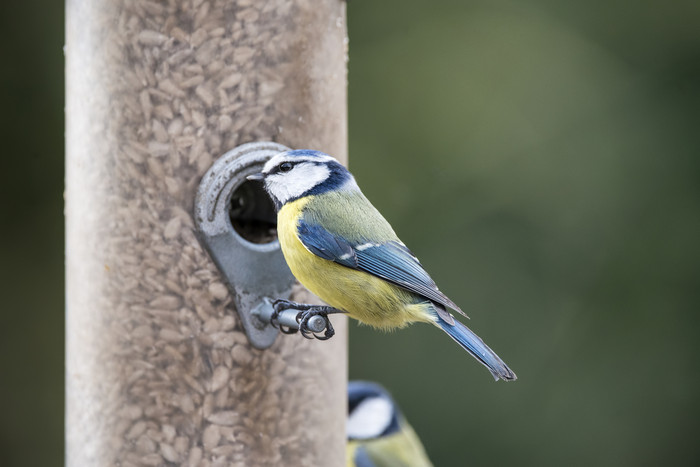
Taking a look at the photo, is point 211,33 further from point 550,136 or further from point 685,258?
point 685,258

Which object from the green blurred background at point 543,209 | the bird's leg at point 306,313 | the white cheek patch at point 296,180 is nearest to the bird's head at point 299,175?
the white cheek patch at point 296,180

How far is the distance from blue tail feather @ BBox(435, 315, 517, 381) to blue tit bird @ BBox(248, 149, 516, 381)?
0.02 metres

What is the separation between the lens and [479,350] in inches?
77.7

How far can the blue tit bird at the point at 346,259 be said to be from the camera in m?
2.15

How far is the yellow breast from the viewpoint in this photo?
217cm

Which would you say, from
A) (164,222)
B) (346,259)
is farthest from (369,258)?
(164,222)

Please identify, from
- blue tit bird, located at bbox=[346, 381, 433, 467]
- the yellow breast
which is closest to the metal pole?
the yellow breast

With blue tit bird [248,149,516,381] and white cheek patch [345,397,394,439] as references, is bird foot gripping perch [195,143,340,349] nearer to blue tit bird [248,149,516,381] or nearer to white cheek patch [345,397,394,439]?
blue tit bird [248,149,516,381]

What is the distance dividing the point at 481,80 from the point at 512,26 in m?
0.35

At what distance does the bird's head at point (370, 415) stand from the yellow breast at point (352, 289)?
1.56m

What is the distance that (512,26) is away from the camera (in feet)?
16.4

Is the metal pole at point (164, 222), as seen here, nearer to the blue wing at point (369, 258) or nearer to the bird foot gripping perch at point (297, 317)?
the bird foot gripping perch at point (297, 317)

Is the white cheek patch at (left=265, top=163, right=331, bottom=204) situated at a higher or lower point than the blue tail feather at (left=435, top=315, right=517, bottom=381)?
higher

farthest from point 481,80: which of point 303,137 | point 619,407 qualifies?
point 303,137
